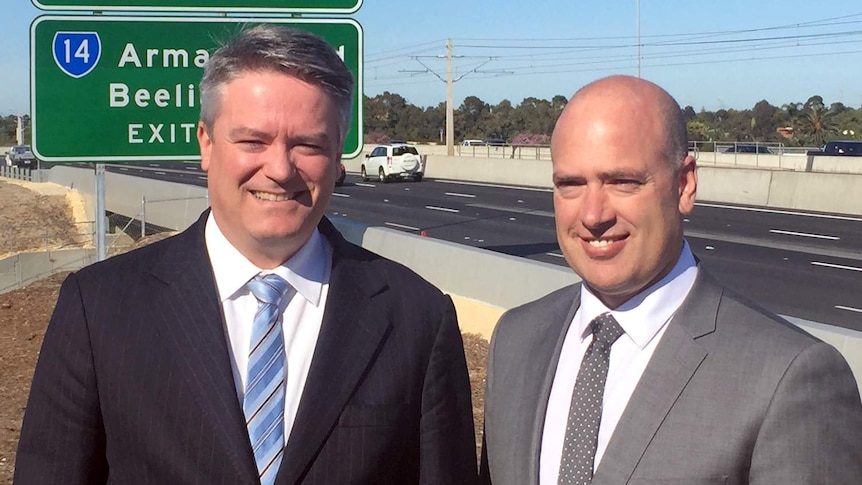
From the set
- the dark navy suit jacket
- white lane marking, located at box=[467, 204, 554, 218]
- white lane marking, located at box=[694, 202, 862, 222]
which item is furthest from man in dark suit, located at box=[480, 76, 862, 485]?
white lane marking, located at box=[467, 204, 554, 218]

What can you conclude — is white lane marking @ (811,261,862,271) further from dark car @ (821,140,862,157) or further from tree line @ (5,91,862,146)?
tree line @ (5,91,862,146)

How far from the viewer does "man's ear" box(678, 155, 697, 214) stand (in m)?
2.82

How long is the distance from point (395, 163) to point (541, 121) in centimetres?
5979

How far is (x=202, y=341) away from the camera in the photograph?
9.48 feet

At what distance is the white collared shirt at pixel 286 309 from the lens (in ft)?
9.70

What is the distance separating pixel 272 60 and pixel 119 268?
727 millimetres

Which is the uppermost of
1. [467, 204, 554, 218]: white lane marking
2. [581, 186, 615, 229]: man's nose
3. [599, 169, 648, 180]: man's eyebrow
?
[599, 169, 648, 180]: man's eyebrow

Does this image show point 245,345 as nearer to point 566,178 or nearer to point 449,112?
point 566,178

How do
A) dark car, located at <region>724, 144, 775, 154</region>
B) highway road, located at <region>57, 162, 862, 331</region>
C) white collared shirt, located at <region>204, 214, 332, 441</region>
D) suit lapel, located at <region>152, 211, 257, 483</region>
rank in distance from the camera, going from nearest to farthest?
suit lapel, located at <region>152, 211, 257, 483</region>, white collared shirt, located at <region>204, 214, 332, 441</region>, highway road, located at <region>57, 162, 862, 331</region>, dark car, located at <region>724, 144, 775, 154</region>

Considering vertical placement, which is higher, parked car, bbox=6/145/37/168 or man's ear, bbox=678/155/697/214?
man's ear, bbox=678/155/697/214

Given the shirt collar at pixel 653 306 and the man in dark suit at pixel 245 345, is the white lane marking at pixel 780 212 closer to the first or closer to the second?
the shirt collar at pixel 653 306

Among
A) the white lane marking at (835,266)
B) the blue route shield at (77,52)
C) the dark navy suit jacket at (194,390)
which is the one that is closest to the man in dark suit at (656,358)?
the dark navy suit jacket at (194,390)

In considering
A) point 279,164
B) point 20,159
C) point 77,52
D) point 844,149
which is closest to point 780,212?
point 844,149

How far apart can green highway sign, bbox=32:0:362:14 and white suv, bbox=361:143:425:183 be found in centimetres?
3997
